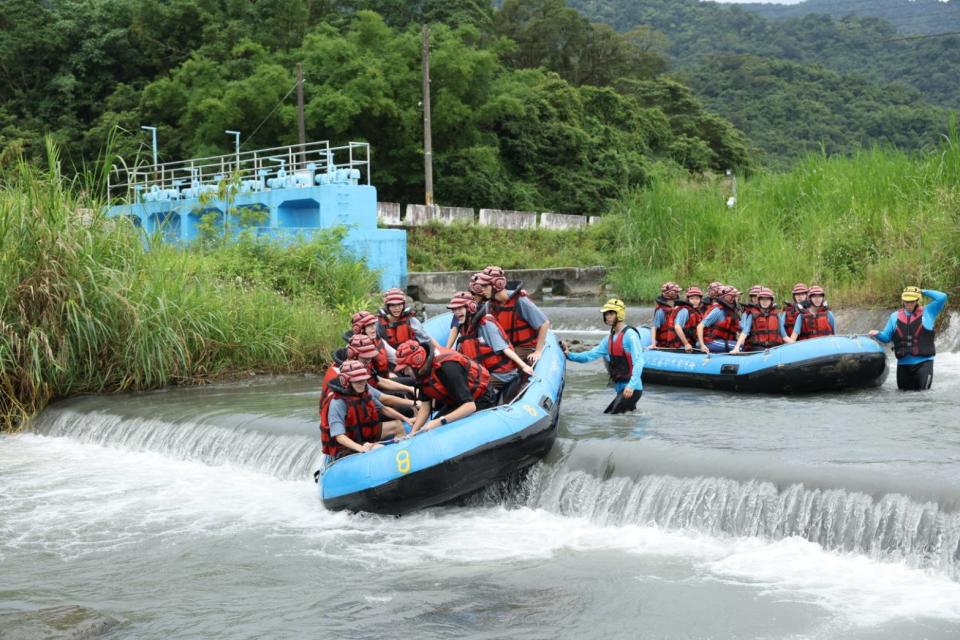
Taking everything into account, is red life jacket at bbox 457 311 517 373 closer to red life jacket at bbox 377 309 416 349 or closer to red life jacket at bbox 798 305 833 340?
red life jacket at bbox 377 309 416 349

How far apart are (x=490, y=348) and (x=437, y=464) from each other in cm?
177

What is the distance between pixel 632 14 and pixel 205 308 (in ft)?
351

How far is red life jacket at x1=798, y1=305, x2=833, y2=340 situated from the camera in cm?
1234

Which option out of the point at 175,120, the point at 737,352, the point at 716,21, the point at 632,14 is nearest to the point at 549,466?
the point at 737,352

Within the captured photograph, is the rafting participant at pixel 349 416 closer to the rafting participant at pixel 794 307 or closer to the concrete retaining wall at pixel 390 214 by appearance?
the rafting participant at pixel 794 307

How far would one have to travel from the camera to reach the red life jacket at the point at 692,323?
13.0 meters

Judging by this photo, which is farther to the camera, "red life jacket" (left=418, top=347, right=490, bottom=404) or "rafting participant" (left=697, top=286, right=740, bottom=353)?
Answer: "rafting participant" (left=697, top=286, right=740, bottom=353)

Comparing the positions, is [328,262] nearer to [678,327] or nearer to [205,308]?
[205,308]

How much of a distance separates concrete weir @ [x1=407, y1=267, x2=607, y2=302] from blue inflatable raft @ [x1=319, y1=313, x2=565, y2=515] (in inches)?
732

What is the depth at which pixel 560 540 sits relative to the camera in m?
7.32

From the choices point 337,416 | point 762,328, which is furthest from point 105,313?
point 762,328

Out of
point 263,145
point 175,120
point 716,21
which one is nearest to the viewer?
point 263,145

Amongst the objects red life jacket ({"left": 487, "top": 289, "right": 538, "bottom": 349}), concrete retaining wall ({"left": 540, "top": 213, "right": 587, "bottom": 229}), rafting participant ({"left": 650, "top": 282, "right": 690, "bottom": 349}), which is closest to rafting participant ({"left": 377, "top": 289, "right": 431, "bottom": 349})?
red life jacket ({"left": 487, "top": 289, "right": 538, "bottom": 349})

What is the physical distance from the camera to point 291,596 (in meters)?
6.38
